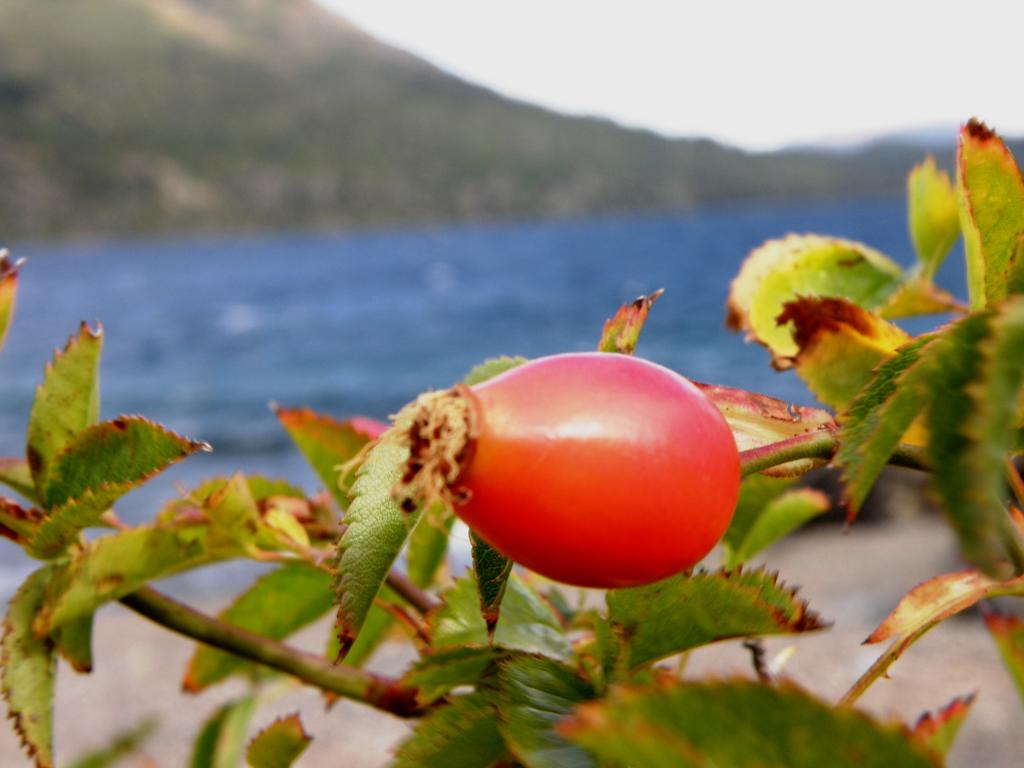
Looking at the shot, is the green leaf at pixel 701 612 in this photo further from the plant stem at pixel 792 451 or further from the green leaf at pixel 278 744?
the green leaf at pixel 278 744

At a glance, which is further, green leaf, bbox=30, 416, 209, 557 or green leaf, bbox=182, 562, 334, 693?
green leaf, bbox=182, 562, 334, 693

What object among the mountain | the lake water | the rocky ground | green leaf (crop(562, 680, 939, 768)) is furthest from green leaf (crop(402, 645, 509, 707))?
the mountain

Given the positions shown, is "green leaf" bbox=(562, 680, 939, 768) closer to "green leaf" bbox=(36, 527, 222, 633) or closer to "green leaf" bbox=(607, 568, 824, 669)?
"green leaf" bbox=(607, 568, 824, 669)

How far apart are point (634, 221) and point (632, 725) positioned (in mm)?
96492

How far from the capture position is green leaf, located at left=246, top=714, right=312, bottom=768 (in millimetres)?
662

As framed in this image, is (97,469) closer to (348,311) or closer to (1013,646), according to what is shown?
(1013,646)

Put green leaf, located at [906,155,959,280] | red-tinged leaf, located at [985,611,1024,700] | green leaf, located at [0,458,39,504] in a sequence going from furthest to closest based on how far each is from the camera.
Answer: green leaf, located at [906,155,959,280], green leaf, located at [0,458,39,504], red-tinged leaf, located at [985,611,1024,700]

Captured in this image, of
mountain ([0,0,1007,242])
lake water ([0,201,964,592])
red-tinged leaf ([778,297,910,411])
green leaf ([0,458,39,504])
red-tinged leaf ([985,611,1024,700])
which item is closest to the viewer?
red-tinged leaf ([985,611,1024,700])

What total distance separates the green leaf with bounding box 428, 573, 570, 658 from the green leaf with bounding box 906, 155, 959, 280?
419 mm

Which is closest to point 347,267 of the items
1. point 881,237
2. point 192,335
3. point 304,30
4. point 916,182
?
point 192,335

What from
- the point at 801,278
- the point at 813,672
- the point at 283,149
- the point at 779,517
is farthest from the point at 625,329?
the point at 283,149

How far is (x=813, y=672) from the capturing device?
6.87m

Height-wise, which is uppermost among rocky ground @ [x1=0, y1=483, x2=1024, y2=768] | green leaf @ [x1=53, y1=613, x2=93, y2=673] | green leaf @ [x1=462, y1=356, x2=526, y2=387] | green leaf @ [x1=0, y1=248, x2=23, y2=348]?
green leaf @ [x1=462, y1=356, x2=526, y2=387]

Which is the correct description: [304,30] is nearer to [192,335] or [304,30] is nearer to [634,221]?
[634,221]
